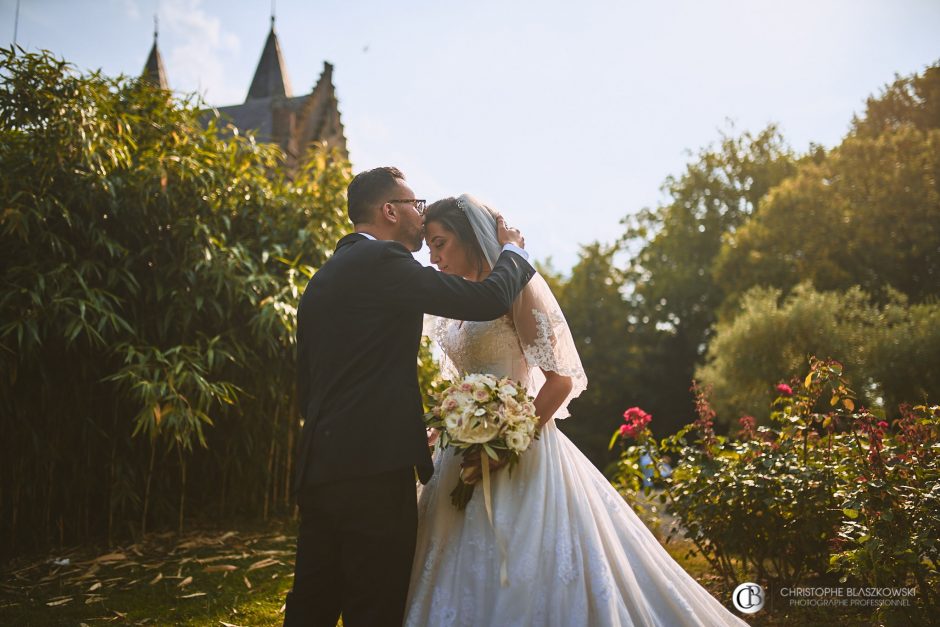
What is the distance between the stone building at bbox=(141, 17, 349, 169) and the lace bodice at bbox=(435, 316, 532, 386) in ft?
52.8

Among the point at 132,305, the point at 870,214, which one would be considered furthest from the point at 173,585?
the point at 870,214

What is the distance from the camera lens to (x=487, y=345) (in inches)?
97.3

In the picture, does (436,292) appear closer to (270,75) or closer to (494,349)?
(494,349)

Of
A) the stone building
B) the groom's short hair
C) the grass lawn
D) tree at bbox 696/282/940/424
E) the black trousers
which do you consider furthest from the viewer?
the stone building

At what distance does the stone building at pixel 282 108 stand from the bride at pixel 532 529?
1610cm

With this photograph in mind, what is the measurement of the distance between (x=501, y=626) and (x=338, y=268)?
124cm

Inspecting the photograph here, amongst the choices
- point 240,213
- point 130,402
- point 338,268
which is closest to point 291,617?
point 338,268

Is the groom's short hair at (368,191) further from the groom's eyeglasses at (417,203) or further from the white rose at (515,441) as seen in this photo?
the white rose at (515,441)

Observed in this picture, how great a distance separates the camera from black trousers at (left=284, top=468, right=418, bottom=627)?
1.83m

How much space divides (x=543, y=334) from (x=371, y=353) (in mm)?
719

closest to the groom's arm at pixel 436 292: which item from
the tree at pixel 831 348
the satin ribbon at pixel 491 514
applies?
the satin ribbon at pixel 491 514

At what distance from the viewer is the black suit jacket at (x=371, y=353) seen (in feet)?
6.08

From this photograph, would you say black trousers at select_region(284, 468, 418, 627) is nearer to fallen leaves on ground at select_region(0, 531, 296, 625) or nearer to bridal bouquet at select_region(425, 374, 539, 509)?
bridal bouquet at select_region(425, 374, 539, 509)

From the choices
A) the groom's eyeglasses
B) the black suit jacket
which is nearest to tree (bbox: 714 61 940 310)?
the groom's eyeglasses
